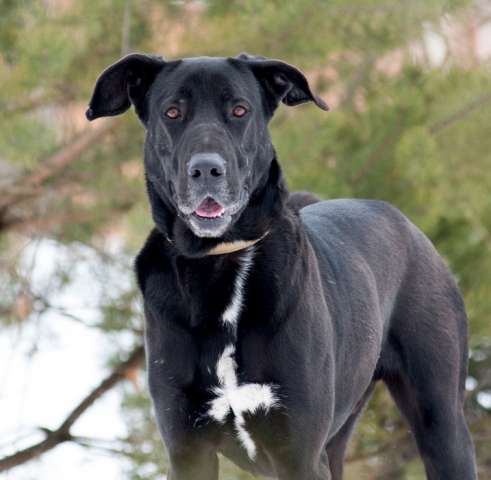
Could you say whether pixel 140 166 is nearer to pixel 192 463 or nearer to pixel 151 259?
pixel 151 259

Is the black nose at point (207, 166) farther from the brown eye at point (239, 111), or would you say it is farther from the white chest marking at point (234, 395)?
the white chest marking at point (234, 395)

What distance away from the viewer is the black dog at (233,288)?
3.15m

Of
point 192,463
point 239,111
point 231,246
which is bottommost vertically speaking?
point 192,463

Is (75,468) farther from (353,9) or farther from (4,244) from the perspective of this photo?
(353,9)

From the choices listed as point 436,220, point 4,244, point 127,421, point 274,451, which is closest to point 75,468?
point 127,421

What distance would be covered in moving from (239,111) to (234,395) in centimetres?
80

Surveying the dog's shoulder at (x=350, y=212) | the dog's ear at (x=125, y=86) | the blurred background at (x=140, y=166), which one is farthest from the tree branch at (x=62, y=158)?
the dog's ear at (x=125, y=86)

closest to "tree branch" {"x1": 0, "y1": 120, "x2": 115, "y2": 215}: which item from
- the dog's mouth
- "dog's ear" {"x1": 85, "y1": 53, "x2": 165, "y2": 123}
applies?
"dog's ear" {"x1": 85, "y1": 53, "x2": 165, "y2": 123}

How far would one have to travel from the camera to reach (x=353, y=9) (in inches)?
223

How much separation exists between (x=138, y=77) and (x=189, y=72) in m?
0.26

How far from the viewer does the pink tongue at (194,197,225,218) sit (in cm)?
313

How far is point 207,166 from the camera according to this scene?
3.03 metres

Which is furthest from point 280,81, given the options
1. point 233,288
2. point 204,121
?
point 233,288

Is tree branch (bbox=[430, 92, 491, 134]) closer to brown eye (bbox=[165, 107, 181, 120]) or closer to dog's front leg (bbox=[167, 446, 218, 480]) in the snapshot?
brown eye (bbox=[165, 107, 181, 120])
